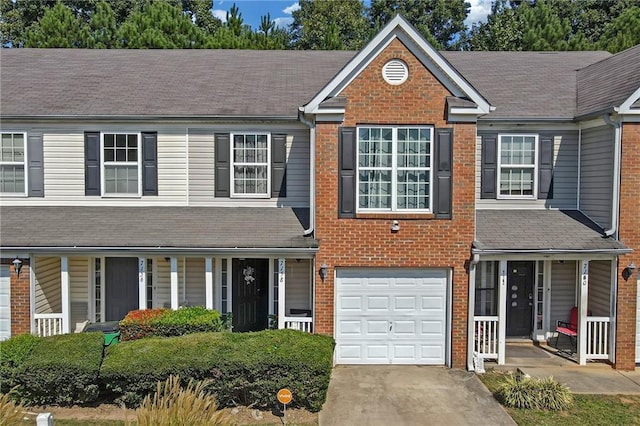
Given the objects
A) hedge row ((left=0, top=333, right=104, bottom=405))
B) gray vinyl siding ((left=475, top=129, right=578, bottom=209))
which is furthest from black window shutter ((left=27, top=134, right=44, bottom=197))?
gray vinyl siding ((left=475, top=129, right=578, bottom=209))

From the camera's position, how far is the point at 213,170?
13.8 metres

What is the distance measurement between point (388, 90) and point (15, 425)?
9.45m

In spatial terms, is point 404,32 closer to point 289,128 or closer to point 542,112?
point 289,128

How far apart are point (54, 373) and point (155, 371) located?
6.04ft

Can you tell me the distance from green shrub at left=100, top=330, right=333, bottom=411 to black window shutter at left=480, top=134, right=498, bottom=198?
275 inches

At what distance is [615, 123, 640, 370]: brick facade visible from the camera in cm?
1202

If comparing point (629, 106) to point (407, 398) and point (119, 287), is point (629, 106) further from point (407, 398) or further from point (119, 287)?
point (119, 287)

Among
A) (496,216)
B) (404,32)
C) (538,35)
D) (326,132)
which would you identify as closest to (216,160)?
(326,132)

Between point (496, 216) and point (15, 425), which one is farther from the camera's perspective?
point (496, 216)

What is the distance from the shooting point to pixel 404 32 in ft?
38.2

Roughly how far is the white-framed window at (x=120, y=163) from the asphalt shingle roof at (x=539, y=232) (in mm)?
9046

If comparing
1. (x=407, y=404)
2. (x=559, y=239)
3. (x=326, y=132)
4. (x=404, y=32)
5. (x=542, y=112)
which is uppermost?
(x=404, y=32)

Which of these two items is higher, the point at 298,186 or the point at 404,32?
the point at 404,32

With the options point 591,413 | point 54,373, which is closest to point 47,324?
point 54,373
